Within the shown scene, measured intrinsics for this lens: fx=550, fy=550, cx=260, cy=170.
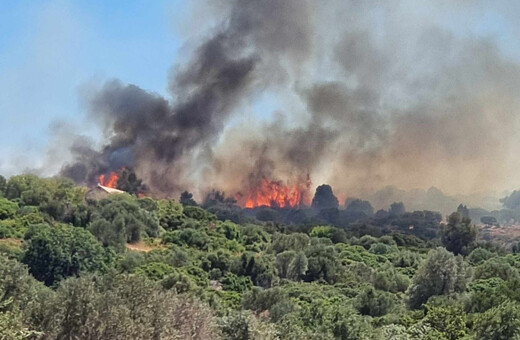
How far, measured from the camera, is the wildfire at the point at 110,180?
154000 millimetres

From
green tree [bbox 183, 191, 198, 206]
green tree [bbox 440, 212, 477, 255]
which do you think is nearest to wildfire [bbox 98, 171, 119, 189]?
green tree [bbox 183, 191, 198, 206]

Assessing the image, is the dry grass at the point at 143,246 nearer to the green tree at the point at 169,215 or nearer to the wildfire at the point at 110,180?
the green tree at the point at 169,215

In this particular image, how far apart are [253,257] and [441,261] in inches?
1129

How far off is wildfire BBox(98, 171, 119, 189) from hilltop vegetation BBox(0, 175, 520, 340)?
34334mm

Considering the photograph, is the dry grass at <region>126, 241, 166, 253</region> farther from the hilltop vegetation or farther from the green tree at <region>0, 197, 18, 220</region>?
the green tree at <region>0, 197, 18, 220</region>

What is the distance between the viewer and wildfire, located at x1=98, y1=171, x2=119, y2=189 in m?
154

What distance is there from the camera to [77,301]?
77.3 feet

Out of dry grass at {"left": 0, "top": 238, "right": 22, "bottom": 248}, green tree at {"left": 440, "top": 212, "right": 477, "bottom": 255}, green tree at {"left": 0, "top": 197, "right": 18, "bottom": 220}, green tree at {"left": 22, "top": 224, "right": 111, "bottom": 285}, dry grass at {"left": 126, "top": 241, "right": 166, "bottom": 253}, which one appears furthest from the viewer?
green tree at {"left": 440, "top": 212, "right": 477, "bottom": 255}

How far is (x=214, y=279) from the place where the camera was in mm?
73125

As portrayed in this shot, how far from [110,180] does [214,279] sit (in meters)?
91.4

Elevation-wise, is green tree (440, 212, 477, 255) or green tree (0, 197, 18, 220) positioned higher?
green tree (0, 197, 18, 220)

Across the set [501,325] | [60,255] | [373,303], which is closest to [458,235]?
[373,303]

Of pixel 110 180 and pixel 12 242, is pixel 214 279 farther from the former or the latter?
pixel 110 180

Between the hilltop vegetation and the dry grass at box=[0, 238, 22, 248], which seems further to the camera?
the dry grass at box=[0, 238, 22, 248]
